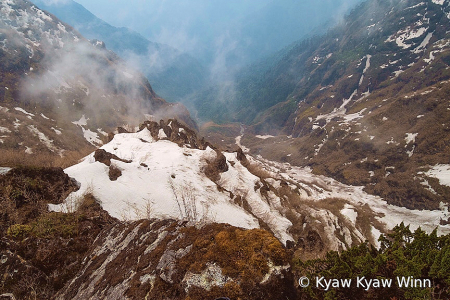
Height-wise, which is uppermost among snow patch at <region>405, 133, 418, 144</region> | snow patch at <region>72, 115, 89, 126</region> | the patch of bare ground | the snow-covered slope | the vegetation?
snow patch at <region>405, 133, 418, 144</region>

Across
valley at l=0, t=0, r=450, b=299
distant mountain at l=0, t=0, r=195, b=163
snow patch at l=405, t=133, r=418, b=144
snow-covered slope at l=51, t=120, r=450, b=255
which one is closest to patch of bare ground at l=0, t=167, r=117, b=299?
valley at l=0, t=0, r=450, b=299

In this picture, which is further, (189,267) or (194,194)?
(194,194)

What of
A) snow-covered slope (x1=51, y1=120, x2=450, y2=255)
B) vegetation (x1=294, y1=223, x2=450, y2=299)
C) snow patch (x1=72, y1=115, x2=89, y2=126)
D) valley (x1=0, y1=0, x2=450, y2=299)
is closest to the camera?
vegetation (x1=294, y1=223, x2=450, y2=299)

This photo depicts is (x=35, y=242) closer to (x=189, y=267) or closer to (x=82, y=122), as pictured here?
(x=189, y=267)

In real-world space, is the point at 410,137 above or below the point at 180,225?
above

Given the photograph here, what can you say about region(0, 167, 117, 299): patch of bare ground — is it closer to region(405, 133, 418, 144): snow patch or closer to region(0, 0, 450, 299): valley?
region(0, 0, 450, 299): valley

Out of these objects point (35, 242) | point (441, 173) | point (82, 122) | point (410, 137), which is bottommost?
Result: point (35, 242)

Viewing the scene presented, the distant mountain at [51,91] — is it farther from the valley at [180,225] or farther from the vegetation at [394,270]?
the vegetation at [394,270]

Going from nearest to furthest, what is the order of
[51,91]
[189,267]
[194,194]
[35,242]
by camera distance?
[189,267] < [35,242] < [194,194] < [51,91]

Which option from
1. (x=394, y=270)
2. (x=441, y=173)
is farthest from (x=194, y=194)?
(x=441, y=173)
